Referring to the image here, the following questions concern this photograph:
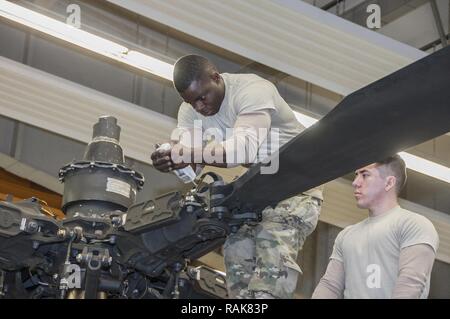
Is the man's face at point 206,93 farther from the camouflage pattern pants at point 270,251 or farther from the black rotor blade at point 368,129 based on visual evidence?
the black rotor blade at point 368,129

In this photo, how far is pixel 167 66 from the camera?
6.86 meters

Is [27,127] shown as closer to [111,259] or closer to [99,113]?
[99,113]

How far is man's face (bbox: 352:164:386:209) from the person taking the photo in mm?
3859

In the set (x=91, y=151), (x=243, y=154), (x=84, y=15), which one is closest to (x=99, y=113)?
(x=84, y=15)

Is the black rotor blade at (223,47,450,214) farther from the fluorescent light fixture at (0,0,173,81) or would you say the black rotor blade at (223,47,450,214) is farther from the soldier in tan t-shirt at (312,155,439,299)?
the fluorescent light fixture at (0,0,173,81)

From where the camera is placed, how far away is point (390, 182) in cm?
388

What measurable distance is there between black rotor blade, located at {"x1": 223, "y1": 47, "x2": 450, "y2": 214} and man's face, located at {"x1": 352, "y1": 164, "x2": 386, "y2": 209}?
492 millimetres

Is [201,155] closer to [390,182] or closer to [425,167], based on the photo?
[390,182]

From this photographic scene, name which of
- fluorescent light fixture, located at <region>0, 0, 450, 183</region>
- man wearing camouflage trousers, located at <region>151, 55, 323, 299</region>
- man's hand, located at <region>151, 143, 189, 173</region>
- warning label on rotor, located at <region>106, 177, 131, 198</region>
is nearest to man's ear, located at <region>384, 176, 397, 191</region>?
man wearing camouflage trousers, located at <region>151, 55, 323, 299</region>

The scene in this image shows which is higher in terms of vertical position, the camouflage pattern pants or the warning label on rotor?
the warning label on rotor

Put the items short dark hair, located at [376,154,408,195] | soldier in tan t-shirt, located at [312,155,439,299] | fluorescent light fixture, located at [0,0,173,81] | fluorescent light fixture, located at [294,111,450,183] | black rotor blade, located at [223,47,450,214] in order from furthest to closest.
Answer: fluorescent light fixture, located at [294,111,450,183]
fluorescent light fixture, located at [0,0,173,81]
short dark hair, located at [376,154,408,195]
soldier in tan t-shirt, located at [312,155,439,299]
black rotor blade, located at [223,47,450,214]

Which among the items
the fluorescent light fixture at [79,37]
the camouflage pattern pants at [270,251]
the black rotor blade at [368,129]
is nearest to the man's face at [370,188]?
the camouflage pattern pants at [270,251]

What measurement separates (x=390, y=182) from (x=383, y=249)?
14.8 inches
